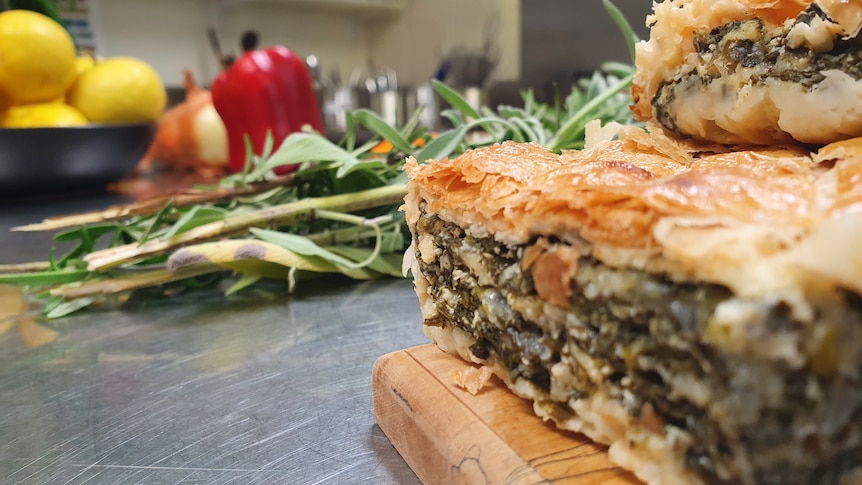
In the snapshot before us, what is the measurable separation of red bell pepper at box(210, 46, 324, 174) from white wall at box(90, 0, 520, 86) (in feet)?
5.70

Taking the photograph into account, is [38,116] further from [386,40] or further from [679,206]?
[386,40]

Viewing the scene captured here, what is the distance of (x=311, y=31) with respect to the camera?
5.00 m

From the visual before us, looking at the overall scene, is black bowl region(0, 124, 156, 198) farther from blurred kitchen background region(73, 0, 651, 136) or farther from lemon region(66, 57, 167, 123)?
blurred kitchen background region(73, 0, 651, 136)

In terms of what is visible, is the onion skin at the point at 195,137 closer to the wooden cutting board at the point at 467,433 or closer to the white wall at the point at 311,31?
the white wall at the point at 311,31

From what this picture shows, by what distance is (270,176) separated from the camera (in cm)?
159

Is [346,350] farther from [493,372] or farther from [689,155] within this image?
[689,155]

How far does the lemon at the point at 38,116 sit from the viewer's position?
2297mm

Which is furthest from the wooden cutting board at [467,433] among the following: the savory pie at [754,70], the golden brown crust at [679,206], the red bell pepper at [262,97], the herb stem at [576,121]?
the red bell pepper at [262,97]

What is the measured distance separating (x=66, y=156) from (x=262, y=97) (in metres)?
0.78

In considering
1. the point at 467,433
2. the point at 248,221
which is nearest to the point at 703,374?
the point at 467,433

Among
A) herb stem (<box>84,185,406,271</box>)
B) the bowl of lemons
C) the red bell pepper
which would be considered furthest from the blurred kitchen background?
herb stem (<box>84,185,406,271</box>)

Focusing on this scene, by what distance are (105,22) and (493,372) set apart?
4322 millimetres

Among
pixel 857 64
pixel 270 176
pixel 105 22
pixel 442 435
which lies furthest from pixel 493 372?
pixel 105 22

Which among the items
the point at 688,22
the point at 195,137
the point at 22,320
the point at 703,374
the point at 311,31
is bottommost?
the point at 195,137
